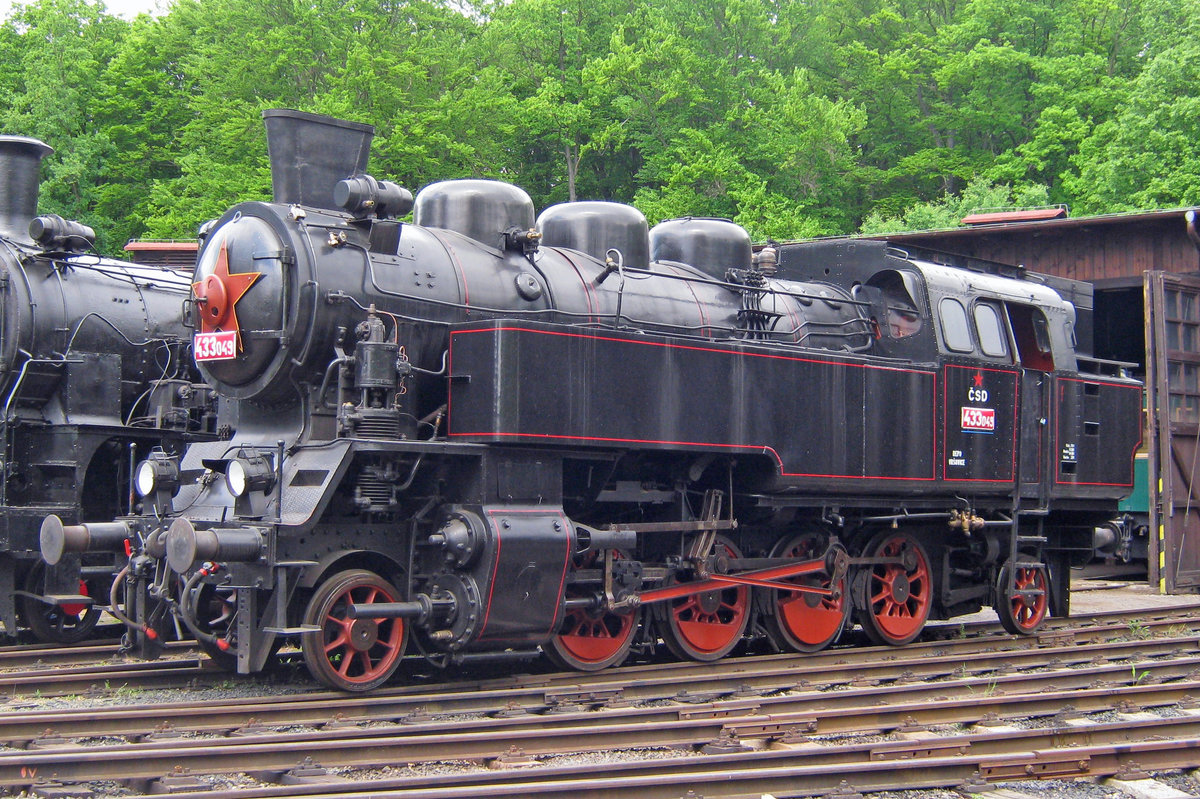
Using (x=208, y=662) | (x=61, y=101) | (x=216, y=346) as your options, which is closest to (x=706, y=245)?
(x=216, y=346)

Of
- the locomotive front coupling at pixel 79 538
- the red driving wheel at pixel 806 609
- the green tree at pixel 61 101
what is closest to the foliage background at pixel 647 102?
the green tree at pixel 61 101

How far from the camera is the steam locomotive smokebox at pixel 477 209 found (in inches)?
333

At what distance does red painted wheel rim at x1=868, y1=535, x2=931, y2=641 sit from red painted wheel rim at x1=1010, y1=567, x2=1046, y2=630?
1021mm

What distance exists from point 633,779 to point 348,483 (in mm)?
3060

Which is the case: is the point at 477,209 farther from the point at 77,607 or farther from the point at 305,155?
the point at 77,607

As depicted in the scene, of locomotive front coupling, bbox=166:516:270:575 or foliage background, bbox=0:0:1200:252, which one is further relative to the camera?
foliage background, bbox=0:0:1200:252

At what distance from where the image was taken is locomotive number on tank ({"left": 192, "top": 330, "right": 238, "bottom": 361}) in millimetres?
7457

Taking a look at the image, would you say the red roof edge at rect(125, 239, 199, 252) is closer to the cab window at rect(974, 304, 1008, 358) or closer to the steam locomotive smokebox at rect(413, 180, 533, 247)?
the steam locomotive smokebox at rect(413, 180, 533, 247)

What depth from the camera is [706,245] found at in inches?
395

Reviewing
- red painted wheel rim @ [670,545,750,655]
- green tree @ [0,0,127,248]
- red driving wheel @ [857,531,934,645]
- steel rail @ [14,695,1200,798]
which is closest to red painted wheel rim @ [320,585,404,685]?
steel rail @ [14,695,1200,798]

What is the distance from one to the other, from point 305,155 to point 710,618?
4.64 metres

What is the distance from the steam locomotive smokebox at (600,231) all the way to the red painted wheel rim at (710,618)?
2.50 m

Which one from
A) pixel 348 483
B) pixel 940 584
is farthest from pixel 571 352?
pixel 940 584

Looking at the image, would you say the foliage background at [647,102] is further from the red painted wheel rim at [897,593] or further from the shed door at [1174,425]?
the red painted wheel rim at [897,593]
